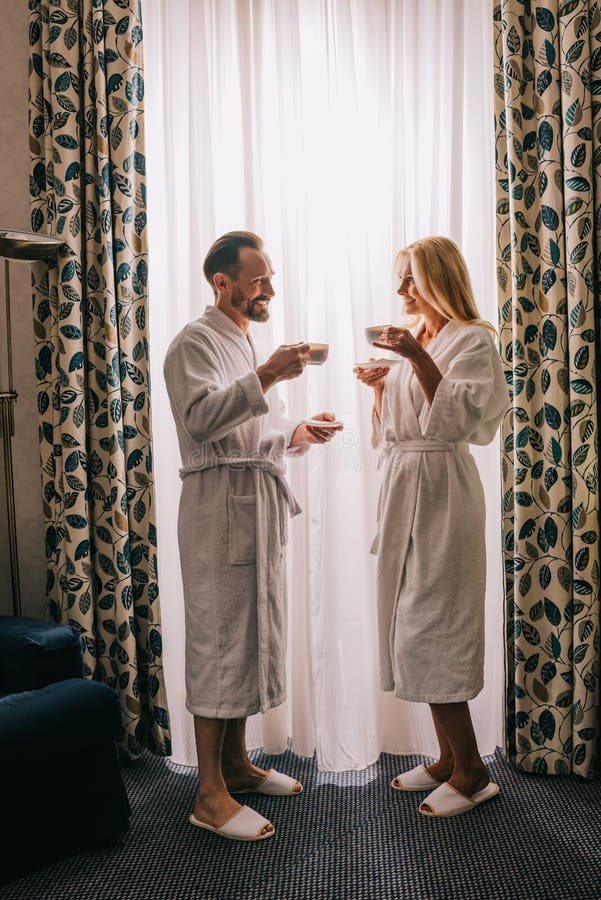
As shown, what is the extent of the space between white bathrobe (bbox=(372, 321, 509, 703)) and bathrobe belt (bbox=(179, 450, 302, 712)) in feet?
1.06

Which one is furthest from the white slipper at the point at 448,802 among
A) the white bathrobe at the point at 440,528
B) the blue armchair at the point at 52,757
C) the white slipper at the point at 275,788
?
the blue armchair at the point at 52,757

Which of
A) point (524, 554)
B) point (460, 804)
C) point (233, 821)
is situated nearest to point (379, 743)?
point (460, 804)

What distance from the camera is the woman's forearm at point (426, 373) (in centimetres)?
217

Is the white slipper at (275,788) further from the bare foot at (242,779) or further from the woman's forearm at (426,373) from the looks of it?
the woman's forearm at (426,373)

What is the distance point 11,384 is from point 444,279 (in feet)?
5.35

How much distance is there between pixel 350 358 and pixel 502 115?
36.2 inches

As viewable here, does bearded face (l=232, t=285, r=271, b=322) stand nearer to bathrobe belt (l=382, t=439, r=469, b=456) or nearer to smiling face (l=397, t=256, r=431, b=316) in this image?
smiling face (l=397, t=256, r=431, b=316)

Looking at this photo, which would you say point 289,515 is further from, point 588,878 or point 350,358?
point 588,878

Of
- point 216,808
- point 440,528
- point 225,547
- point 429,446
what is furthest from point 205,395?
point 216,808

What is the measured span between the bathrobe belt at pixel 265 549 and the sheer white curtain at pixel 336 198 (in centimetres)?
35

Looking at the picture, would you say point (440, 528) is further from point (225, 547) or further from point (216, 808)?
point (216, 808)

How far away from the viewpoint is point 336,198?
8.52 ft

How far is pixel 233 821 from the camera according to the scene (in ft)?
6.98

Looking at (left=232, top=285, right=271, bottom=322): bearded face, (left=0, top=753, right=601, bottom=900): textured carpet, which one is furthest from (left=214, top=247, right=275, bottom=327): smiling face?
(left=0, top=753, right=601, bottom=900): textured carpet
